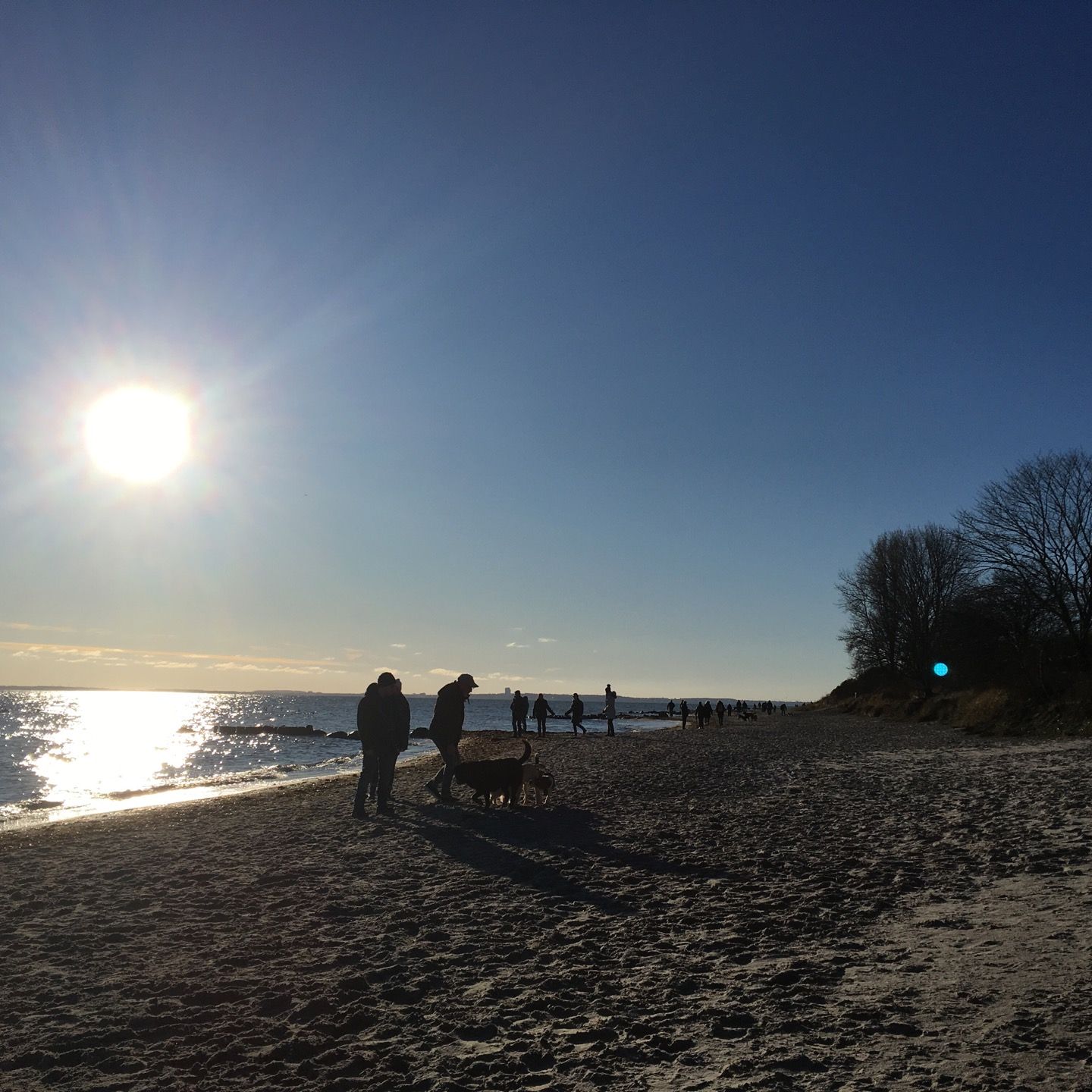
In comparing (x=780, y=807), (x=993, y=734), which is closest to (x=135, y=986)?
(x=780, y=807)

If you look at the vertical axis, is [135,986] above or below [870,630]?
below

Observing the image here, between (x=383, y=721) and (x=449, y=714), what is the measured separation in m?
1.18

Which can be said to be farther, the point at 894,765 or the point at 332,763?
the point at 332,763

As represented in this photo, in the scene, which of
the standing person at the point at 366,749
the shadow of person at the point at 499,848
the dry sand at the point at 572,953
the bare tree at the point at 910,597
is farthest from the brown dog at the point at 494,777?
the bare tree at the point at 910,597

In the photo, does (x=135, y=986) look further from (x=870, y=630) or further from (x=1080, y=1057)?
(x=870, y=630)

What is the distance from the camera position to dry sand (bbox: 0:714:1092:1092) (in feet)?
14.7

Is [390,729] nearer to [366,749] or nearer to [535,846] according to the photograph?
[366,749]

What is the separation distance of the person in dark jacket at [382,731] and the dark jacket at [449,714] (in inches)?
23.6

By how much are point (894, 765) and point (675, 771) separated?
213 inches

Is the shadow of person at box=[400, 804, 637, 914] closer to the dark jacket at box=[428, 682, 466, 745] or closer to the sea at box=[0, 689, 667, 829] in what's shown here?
the dark jacket at box=[428, 682, 466, 745]

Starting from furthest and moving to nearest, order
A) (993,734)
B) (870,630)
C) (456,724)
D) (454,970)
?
(870,630) → (993,734) → (456,724) → (454,970)

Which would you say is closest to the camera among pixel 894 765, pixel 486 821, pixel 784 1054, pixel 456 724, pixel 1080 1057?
pixel 1080 1057

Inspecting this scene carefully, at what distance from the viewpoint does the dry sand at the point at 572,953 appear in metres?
4.48

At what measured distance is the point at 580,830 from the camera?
12.2 m
